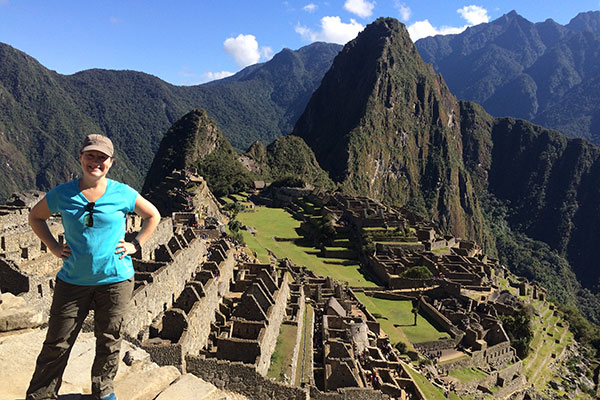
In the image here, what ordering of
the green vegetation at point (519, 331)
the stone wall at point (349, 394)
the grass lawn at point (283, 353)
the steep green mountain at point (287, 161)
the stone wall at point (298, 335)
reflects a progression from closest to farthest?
the grass lawn at point (283, 353) < the stone wall at point (349, 394) < the stone wall at point (298, 335) < the green vegetation at point (519, 331) < the steep green mountain at point (287, 161)

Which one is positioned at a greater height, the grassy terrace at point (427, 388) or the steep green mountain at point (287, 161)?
the steep green mountain at point (287, 161)

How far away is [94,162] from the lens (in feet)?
15.5

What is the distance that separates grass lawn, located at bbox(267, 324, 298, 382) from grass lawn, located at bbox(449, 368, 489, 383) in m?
17.0

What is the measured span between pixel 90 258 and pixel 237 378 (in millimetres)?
10560

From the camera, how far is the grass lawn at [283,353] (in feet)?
55.4

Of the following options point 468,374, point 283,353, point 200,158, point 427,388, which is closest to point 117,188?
point 283,353

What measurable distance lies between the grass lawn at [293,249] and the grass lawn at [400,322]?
419cm

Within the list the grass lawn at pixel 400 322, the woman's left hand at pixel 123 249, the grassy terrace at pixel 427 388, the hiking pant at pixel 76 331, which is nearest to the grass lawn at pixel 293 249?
the grass lawn at pixel 400 322

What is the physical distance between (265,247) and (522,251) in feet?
522

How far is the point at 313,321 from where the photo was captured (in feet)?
83.4

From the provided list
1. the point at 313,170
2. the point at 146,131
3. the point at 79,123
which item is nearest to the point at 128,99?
the point at 146,131

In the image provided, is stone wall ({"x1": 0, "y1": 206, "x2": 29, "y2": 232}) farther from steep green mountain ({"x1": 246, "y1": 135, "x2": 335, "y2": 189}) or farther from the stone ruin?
steep green mountain ({"x1": 246, "y1": 135, "x2": 335, "y2": 189})

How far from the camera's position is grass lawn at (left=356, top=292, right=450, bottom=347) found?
3341cm

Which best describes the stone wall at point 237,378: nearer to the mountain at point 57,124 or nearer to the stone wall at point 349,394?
the stone wall at point 349,394
